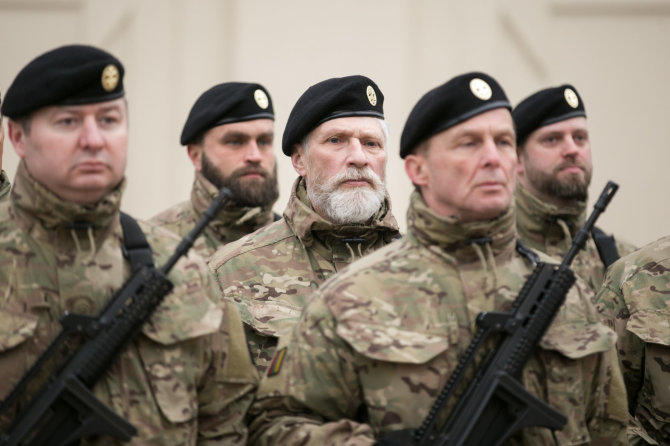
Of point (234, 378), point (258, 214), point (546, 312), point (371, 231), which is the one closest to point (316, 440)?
point (234, 378)

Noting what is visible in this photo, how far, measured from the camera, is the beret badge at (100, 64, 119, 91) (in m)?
4.39

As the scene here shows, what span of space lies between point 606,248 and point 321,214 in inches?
75.4

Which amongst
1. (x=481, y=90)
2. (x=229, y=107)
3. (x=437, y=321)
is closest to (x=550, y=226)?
(x=229, y=107)

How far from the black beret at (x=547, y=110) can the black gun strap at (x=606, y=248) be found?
64 cm

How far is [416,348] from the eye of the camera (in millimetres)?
4461

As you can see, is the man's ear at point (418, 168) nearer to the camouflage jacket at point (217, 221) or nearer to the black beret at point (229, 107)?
the camouflage jacket at point (217, 221)

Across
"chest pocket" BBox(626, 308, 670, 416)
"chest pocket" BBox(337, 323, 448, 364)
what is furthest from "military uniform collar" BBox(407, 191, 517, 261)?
"chest pocket" BBox(626, 308, 670, 416)

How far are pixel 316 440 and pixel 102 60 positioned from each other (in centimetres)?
145

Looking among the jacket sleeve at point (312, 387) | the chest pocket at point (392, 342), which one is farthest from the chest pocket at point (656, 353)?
the jacket sleeve at point (312, 387)

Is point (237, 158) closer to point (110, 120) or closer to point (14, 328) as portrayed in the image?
point (110, 120)

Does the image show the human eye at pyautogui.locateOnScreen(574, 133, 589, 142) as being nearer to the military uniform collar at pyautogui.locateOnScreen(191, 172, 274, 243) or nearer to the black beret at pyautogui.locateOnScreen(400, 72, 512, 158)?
the military uniform collar at pyautogui.locateOnScreen(191, 172, 274, 243)

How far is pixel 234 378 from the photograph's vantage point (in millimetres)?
4621

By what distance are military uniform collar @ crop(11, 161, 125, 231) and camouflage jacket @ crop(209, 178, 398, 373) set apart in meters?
1.42

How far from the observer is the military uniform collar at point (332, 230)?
6.01 metres
